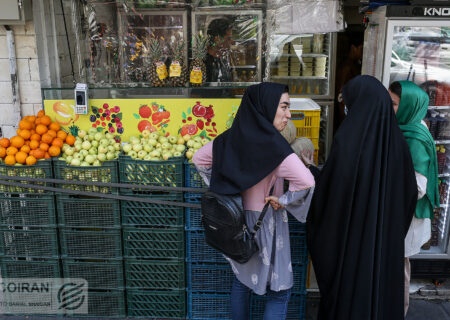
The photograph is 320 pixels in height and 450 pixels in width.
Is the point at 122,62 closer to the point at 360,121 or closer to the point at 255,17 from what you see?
the point at 255,17

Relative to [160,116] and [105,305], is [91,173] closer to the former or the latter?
[160,116]

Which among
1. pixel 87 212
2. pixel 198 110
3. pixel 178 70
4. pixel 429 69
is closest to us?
pixel 87 212

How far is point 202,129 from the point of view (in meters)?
3.89

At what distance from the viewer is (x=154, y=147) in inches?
145

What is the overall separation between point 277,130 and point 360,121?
20.6 inches

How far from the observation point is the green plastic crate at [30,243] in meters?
3.63

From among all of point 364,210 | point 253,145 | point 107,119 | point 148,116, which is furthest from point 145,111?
point 364,210

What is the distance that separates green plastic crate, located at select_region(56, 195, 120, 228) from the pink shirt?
0.96 meters

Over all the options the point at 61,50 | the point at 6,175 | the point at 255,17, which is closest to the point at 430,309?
the point at 255,17

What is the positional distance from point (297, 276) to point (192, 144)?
54.4 inches

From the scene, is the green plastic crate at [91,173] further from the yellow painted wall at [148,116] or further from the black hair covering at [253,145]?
the black hair covering at [253,145]

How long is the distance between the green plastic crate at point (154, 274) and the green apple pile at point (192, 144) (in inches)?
35.4

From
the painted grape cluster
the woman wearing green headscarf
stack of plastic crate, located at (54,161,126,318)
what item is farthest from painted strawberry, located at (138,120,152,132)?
the woman wearing green headscarf

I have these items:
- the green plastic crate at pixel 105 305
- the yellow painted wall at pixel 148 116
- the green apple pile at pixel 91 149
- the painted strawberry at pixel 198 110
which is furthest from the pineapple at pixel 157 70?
the green plastic crate at pixel 105 305
